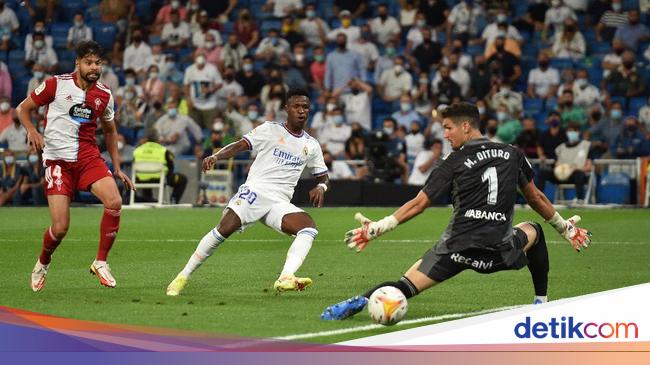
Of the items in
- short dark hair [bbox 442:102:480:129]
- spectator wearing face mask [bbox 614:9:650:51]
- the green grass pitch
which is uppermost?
spectator wearing face mask [bbox 614:9:650:51]

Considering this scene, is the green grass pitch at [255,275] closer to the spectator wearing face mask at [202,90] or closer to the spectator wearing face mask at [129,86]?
the spectator wearing face mask at [202,90]

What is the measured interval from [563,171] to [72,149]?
17.9 metres

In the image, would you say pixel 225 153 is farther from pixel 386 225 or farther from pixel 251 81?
pixel 251 81

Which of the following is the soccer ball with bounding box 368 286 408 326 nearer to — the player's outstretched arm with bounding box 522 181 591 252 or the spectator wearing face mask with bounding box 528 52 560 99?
the player's outstretched arm with bounding box 522 181 591 252

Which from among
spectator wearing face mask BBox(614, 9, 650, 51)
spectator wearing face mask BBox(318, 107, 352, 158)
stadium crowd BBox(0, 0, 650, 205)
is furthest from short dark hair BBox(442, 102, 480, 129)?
spectator wearing face mask BBox(614, 9, 650, 51)

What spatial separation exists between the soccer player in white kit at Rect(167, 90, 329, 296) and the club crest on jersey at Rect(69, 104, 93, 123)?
1.50 m

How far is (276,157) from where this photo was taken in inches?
513

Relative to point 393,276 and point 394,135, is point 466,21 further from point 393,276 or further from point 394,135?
point 393,276

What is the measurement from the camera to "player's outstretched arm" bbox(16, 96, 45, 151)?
12438mm

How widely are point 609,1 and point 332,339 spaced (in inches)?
997

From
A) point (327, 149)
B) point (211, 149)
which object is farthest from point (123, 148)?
point (327, 149)

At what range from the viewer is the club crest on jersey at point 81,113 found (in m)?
13.1

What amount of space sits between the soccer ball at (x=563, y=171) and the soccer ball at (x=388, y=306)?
19635 millimetres

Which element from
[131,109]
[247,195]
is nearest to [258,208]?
[247,195]
